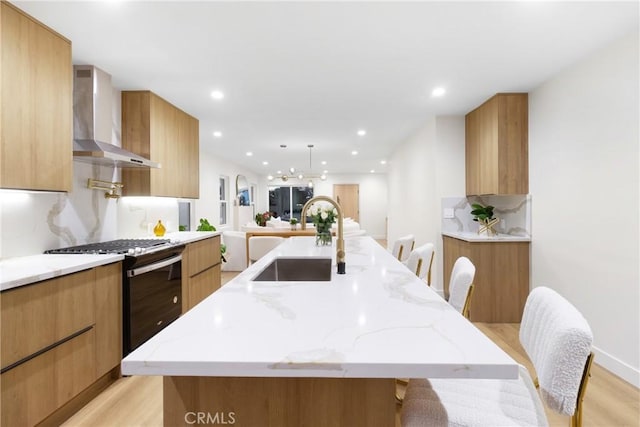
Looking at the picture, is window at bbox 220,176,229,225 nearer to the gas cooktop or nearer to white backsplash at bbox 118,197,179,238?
white backsplash at bbox 118,197,179,238

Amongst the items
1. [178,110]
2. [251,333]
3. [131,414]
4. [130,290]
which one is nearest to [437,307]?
[251,333]

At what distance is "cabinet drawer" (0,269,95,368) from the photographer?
148 cm

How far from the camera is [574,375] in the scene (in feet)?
2.81

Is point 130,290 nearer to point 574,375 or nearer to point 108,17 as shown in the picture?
point 108,17

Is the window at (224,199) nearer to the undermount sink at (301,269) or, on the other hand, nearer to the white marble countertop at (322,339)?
the undermount sink at (301,269)

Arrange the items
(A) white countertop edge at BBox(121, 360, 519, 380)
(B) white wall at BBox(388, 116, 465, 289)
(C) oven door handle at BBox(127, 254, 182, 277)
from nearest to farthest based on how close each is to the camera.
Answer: (A) white countertop edge at BBox(121, 360, 519, 380)
(C) oven door handle at BBox(127, 254, 182, 277)
(B) white wall at BBox(388, 116, 465, 289)

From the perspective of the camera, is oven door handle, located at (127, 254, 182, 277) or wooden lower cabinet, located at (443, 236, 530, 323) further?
wooden lower cabinet, located at (443, 236, 530, 323)

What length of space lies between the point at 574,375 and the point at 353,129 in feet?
14.4

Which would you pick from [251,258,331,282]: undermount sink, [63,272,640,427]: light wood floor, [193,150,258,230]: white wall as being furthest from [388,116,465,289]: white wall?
[193,150,258,230]: white wall

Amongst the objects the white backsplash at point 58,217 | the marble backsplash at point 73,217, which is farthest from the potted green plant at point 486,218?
the white backsplash at point 58,217

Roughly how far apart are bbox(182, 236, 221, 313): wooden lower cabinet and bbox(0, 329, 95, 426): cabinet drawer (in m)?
1.23

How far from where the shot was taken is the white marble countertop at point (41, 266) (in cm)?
153

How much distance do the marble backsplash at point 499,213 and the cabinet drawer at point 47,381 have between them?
3794 millimetres

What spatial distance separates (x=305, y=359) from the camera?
685 mm
